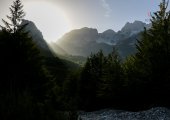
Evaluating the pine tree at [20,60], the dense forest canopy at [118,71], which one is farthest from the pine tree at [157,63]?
the pine tree at [20,60]

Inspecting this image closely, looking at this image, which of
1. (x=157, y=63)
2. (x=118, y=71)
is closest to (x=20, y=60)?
(x=118, y=71)

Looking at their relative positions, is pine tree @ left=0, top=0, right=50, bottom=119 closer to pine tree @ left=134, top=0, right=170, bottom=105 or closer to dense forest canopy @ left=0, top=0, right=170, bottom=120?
dense forest canopy @ left=0, top=0, right=170, bottom=120

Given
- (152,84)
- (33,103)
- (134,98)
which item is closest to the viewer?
(33,103)

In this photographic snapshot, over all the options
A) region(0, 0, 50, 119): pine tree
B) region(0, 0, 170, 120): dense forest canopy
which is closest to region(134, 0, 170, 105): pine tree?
region(0, 0, 170, 120): dense forest canopy

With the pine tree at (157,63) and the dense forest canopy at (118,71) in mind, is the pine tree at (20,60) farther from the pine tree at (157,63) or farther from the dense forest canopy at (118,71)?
the pine tree at (157,63)

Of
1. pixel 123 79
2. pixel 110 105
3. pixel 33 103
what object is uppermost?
pixel 123 79

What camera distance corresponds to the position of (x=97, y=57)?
39312 millimetres

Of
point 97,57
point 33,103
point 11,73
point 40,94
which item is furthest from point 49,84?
point 33,103

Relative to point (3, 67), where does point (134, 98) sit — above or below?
below

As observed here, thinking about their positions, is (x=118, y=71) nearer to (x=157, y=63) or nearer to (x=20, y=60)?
(x=157, y=63)

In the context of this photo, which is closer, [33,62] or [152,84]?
[152,84]

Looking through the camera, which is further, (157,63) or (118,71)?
(118,71)

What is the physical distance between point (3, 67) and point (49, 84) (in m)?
4.89

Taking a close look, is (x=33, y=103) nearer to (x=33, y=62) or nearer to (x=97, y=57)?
(x=33, y=62)
